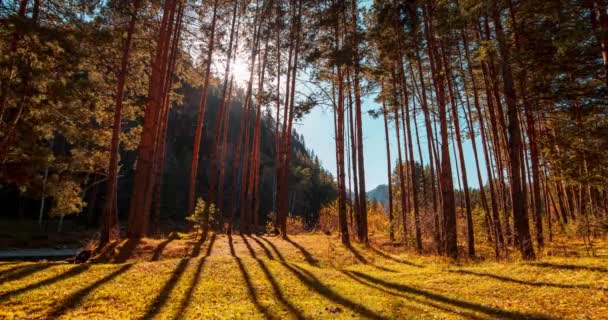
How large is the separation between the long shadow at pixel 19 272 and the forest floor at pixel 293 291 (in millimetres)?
19

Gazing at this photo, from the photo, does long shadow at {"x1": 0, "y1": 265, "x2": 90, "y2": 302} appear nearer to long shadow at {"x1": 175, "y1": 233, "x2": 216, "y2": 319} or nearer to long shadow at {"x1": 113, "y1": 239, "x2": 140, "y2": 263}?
long shadow at {"x1": 113, "y1": 239, "x2": 140, "y2": 263}

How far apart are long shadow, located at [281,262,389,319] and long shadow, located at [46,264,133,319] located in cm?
350

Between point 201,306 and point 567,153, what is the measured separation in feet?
37.7

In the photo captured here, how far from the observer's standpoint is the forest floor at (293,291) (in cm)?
420

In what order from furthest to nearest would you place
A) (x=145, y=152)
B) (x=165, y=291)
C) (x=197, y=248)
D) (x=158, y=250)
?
(x=145, y=152)
(x=197, y=248)
(x=158, y=250)
(x=165, y=291)

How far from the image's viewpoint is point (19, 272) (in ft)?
20.1

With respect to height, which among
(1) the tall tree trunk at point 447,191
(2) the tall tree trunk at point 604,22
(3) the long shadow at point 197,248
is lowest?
(3) the long shadow at point 197,248

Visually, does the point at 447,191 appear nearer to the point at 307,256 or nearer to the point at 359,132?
the point at 307,256

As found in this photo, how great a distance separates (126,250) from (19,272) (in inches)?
125

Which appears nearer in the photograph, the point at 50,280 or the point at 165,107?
the point at 50,280

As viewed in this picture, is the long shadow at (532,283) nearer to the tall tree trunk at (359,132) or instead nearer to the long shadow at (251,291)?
the long shadow at (251,291)

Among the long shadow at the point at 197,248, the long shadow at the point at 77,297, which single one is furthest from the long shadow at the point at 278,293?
the long shadow at the point at 77,297

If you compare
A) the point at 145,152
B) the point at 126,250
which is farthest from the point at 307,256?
the point at 145,152

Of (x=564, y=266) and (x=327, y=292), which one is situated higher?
(x=564, y=266)
